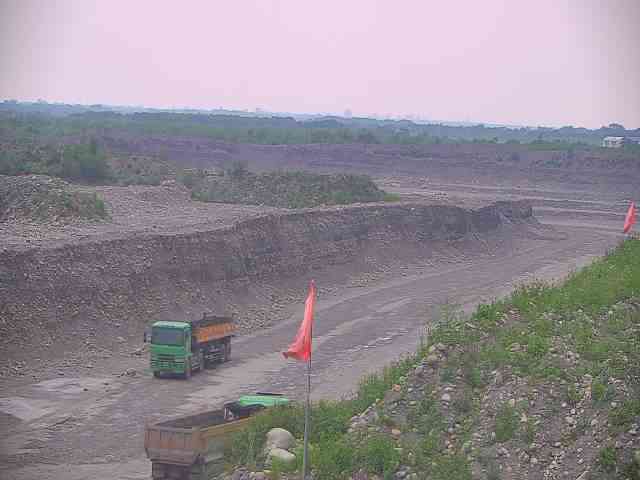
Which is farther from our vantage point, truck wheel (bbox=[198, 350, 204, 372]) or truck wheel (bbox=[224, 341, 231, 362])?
truck wheel (bbox=[224, 341, 231, 362])

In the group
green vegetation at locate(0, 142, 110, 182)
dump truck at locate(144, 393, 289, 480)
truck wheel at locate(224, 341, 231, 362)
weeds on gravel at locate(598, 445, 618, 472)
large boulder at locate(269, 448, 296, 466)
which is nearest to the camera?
weeds on gravel at locate(598, 445, 618, 472)

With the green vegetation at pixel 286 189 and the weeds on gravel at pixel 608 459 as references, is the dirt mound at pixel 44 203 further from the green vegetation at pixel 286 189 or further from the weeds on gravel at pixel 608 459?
the weeds on gravel at pixel 608 459

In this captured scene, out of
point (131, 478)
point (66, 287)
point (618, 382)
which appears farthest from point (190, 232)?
point (618, 382)

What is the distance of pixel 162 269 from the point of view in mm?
32406

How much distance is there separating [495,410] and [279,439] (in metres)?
3.55

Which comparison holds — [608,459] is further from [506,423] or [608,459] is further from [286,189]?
[286,189]

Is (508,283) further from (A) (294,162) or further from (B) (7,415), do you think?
(A) (294,162)

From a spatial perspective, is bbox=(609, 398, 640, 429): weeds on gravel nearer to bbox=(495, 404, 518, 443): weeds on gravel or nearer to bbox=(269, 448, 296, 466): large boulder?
bbox=(495, 404, 518, 443): weeds on gravel

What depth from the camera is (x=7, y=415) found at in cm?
2106

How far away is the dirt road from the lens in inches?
720

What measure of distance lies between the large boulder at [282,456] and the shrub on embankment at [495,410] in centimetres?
40

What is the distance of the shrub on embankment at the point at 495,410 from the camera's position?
13.6 meters

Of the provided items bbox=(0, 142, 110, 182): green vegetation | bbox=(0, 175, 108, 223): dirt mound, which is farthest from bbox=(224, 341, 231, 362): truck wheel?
bbox=(0, 142, 110, 182): green vegetation

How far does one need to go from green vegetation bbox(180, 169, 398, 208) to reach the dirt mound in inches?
550
